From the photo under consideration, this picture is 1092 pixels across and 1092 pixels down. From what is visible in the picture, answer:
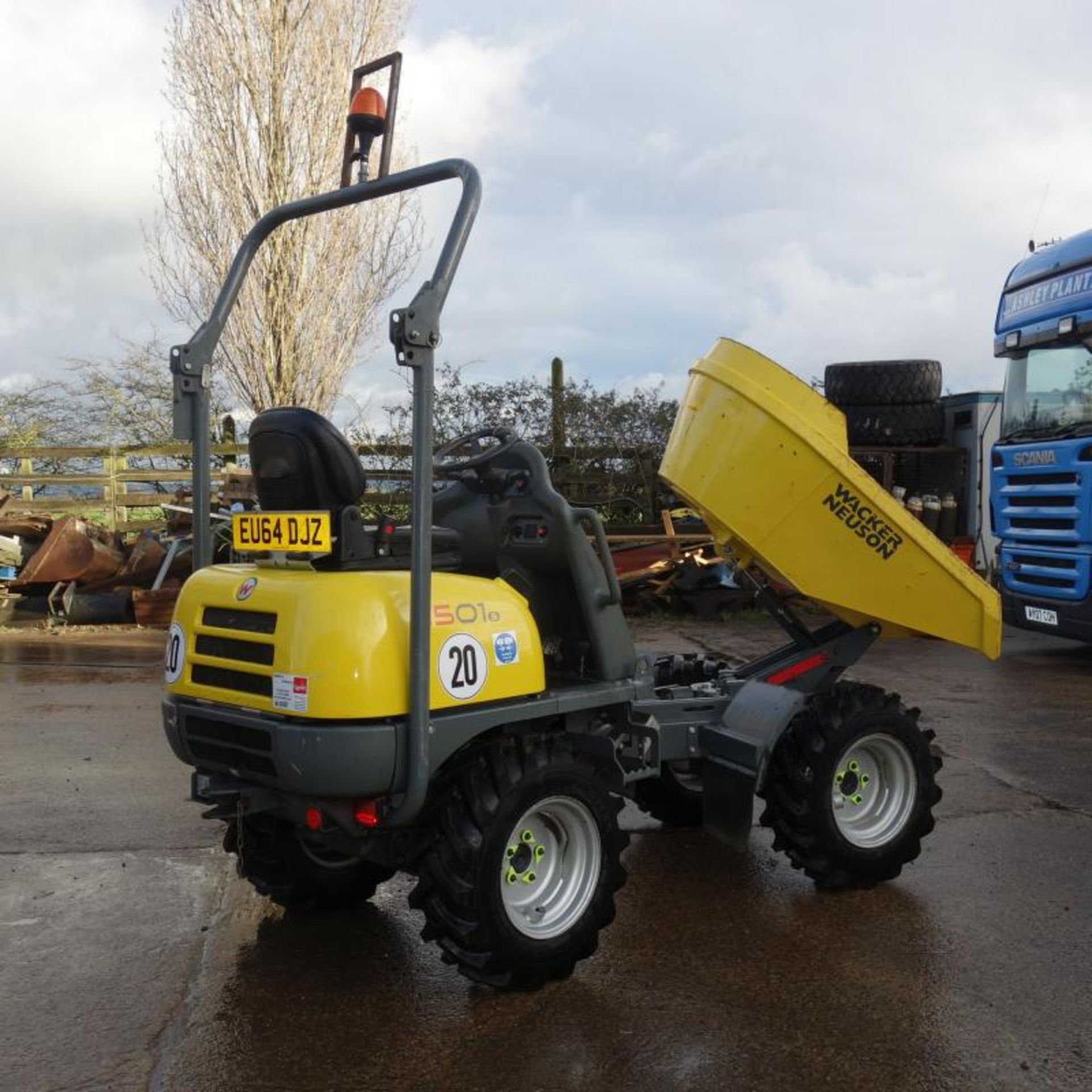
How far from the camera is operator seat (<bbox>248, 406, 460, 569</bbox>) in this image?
12.4 ft

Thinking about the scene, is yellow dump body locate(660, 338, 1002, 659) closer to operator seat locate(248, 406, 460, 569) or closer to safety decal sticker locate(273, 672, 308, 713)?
operator seat locate(248, 406, 460, 569)

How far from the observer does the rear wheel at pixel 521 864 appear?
3.54m

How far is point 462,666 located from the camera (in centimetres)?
358

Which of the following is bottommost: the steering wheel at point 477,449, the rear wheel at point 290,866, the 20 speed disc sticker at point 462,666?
the rear wheel at point 290,866

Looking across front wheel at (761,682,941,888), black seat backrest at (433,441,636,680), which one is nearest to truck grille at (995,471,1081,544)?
front wheel at (761,682,941,888)

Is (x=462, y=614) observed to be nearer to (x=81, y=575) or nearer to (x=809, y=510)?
(x=809, y=510)

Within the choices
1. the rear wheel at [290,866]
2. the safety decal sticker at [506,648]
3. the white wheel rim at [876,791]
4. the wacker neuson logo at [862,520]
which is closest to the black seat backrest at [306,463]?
the safety decal sticker at [506,648]

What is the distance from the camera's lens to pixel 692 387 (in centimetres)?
495

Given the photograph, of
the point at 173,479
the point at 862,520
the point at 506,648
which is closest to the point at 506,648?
the point at 506,648

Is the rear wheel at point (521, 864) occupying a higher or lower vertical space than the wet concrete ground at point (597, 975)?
higher

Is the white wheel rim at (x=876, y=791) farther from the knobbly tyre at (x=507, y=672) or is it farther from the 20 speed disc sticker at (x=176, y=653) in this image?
the 20 speed disc sticker at (x=176, y=653)

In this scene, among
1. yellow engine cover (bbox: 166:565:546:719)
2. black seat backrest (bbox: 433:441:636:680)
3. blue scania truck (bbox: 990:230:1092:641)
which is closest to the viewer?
yellow engine cover (bbox: 166:565:546:719)

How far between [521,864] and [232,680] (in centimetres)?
114

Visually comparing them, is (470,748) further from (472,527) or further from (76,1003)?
(76,1003)
